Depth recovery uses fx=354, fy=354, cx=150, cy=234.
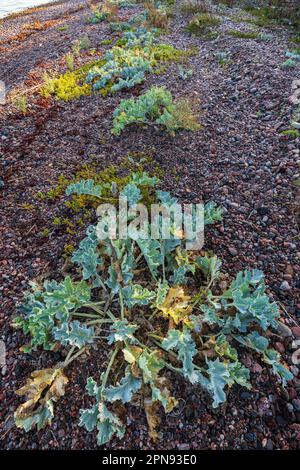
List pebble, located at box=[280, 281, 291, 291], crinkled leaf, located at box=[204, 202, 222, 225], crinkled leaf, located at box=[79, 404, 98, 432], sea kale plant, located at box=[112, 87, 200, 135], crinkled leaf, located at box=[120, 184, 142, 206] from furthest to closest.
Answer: sea kale plant, located at box=[112, 87, 200, 135], crinkled leaf, located at box=[120, 184, 142, 206], crinkled leaf, located at box=[204, 202, 222, 225], pebble, located at box=[280, 281, 291, 291], crinkled leaf, located at box=[79, 404, 98, 432]

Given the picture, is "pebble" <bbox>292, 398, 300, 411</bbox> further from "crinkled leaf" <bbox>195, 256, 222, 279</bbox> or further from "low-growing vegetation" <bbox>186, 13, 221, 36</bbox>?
"low-growing vegetation" <bbox>186, 13, 221, 36</bbox>

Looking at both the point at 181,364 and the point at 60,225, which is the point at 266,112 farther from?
the point at 181,364

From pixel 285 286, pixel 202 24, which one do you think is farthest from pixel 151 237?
pixel 202 24

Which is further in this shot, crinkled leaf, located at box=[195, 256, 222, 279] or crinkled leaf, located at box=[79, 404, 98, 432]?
crinkled leaf, located at box=[195, 256, 222, 279]

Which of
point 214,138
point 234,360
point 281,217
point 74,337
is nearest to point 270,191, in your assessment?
point 281,217

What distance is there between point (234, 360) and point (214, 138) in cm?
294

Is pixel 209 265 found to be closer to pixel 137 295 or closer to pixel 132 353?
pixel 137 295

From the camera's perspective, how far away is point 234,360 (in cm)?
238

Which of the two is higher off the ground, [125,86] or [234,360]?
[125,86]

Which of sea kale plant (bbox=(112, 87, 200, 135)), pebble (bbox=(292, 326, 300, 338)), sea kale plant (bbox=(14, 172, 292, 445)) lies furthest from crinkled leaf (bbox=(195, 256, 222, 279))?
sea kale plant (bbox=(112, 87, 200, 135))

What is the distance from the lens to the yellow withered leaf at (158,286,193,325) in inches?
95.0

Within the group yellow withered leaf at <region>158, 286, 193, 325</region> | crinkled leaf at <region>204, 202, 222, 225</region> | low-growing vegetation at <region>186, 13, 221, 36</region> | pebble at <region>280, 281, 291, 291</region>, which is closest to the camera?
yellow withered leaf at <region>158, 286, 193, 325</region>

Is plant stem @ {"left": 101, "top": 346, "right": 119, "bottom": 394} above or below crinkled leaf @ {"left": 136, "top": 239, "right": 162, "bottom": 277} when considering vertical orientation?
below

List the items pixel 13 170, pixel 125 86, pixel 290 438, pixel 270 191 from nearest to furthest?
1. pixel 290 438
2. pixel 270 191
3. pixel 13 170
4. pixel 125 86
